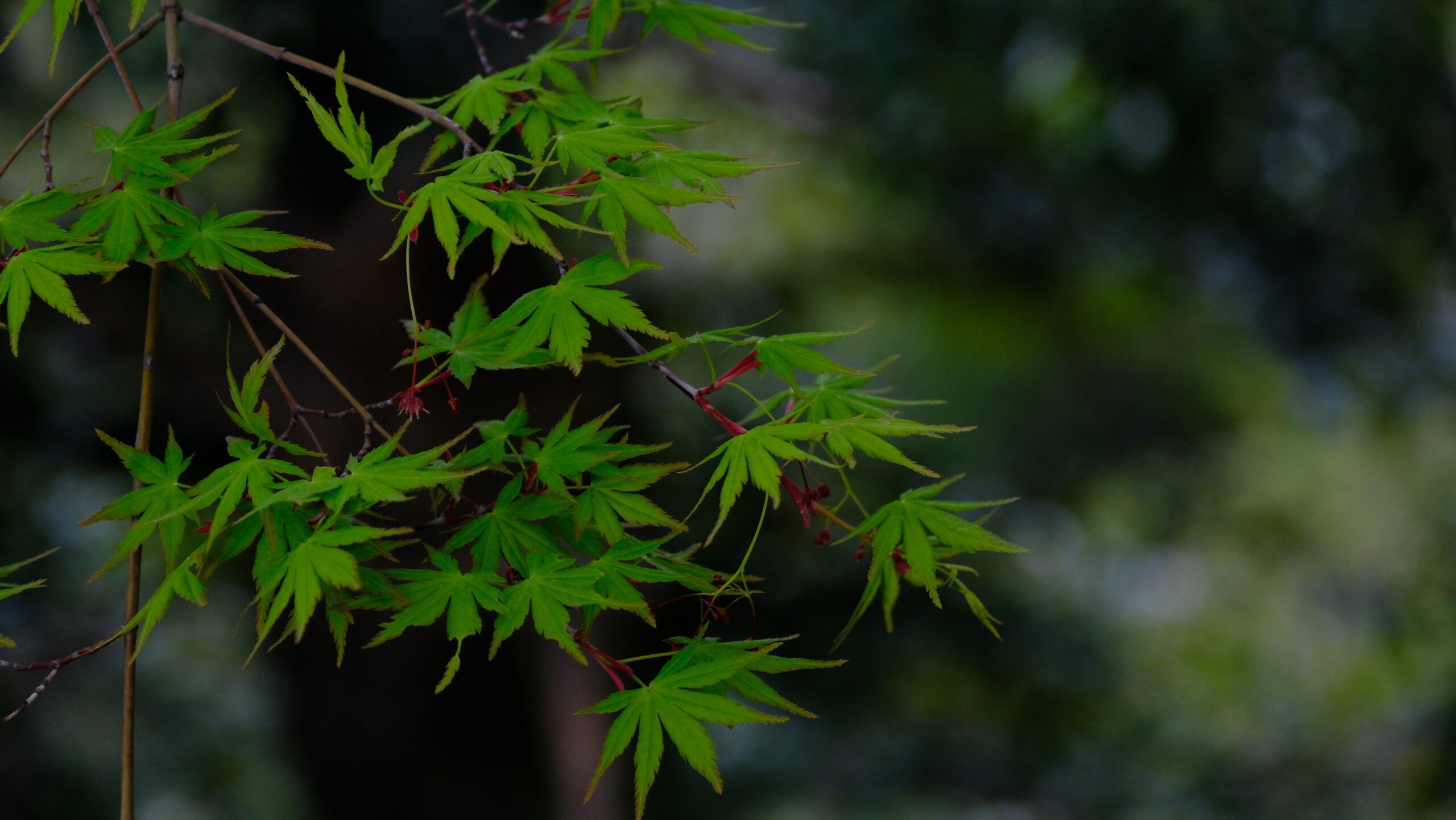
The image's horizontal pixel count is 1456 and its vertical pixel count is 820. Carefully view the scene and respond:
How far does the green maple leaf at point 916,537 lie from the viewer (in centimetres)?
70

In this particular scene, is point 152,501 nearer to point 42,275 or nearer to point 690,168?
point 42,275

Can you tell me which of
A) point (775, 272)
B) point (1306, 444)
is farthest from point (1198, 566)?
point (775, 272)

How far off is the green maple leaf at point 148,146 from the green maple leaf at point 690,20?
1.34 ft

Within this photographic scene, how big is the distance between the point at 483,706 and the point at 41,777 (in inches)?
51.1

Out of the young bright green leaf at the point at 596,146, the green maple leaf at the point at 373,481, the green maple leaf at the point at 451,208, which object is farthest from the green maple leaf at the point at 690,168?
the green maple leaf at the point at 373,481

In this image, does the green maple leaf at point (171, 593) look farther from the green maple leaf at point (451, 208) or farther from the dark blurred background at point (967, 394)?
the dark blurred background at point (967, 394)

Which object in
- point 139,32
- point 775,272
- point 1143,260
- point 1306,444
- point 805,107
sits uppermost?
point 139,32

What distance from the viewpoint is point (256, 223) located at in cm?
198

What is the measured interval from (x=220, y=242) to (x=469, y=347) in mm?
177

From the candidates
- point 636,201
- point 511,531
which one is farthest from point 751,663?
point 636,201

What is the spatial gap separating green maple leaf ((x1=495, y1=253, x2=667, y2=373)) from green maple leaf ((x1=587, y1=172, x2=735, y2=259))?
23 mm

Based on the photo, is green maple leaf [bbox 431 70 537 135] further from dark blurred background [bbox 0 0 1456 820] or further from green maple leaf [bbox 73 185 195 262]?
dark blurred background [bbox 0 0 1456 820]

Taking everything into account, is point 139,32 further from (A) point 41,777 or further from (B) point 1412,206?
(A) point 41,777

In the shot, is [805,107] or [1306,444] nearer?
[805,107]
